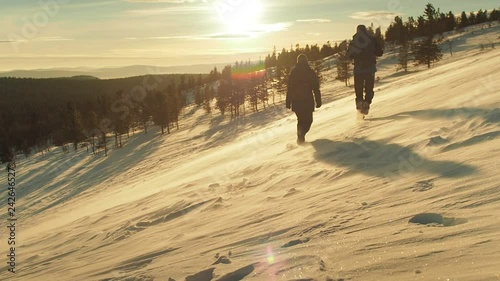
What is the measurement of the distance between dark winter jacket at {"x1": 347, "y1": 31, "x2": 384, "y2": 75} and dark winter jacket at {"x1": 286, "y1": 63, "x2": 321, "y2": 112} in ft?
4.06

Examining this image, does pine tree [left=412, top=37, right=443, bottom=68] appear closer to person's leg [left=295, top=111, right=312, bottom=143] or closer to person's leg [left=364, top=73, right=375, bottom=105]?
person's leg [left=364, top=73, right=375, bottom=105]

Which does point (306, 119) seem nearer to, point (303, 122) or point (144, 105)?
point (303, 122)

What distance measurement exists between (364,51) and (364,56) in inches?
5.0

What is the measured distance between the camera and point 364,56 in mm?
11469

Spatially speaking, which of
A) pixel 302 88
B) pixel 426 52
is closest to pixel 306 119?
pixel 302 88

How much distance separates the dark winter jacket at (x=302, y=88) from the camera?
436 inches

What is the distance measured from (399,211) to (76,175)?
5217 cm

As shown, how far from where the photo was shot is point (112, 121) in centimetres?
8344

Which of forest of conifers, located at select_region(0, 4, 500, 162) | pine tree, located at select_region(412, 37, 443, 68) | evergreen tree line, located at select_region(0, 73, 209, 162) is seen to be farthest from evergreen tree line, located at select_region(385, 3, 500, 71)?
evergreen tree line, located at select_region(0, 73, 209, 162)

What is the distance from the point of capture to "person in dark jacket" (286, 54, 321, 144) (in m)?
11.1

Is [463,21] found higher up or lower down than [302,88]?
higher up

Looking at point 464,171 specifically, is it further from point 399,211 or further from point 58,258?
point 58,258

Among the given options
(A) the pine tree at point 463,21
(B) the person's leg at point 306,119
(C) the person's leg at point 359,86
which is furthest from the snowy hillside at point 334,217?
(A) the pine tree at point 463,21

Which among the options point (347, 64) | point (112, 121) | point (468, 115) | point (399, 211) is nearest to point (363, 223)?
point (399, 211)
